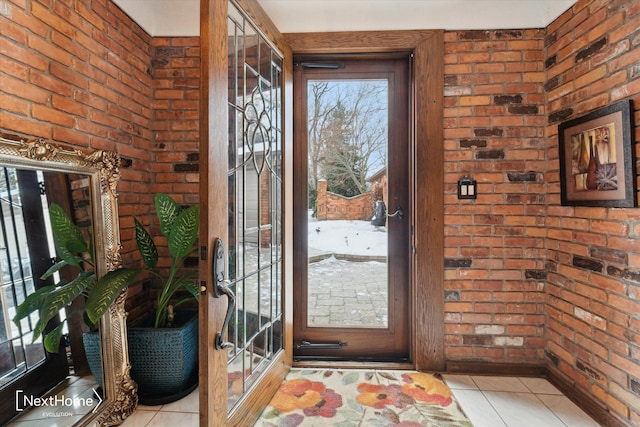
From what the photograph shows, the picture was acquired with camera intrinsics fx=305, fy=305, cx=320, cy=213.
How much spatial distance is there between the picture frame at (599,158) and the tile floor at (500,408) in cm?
119

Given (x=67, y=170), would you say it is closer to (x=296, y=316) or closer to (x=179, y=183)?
(x=179, y=183)

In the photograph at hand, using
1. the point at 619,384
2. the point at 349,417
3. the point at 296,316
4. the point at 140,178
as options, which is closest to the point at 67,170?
the point at 140,178

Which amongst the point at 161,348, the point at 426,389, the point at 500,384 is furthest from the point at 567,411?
the point at 161,348

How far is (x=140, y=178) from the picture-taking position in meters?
2.11

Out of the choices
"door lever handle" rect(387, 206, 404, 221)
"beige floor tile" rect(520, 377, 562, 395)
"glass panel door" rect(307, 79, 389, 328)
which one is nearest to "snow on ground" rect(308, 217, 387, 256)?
"glass panel door" rect(307, 79, 389, 328)

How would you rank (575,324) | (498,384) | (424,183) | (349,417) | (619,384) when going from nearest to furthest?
Result: (619,384)
(349,417)
(575,324)
(498,384)
(424,183)

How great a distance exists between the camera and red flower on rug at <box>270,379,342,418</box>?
176 cm

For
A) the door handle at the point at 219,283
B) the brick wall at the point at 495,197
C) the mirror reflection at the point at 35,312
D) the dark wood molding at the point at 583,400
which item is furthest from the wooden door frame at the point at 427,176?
the mirror reflection at the point at 35,312

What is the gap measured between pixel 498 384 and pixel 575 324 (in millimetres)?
605

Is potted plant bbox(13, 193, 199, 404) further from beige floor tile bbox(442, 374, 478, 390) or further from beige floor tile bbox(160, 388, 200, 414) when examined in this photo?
beige floor tile bbox(442, 374, 478, 390)

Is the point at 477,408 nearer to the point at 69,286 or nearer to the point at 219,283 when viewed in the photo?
the point at 219,283

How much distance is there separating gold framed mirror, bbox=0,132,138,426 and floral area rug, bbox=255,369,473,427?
2.81 feet

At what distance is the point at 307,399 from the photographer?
185 centimetres

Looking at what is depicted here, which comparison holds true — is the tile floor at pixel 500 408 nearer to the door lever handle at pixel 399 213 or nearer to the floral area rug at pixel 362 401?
the floral area rug at pixel 362 401
